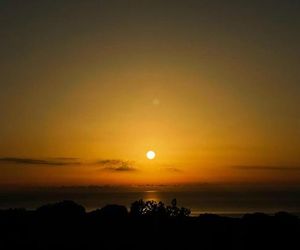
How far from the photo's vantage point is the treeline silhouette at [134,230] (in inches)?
1652

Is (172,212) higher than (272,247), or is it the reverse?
(172,212)

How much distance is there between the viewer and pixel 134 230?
154 ft

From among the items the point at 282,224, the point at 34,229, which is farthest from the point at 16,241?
the point at 282,224

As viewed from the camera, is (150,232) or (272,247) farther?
(150,232)

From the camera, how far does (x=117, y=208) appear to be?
56000 mm

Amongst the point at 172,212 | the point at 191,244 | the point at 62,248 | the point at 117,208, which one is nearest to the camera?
the point at 62,248

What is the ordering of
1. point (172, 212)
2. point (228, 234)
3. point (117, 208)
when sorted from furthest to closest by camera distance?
point (172, 212) < point (117, 208) < point (228, 234)

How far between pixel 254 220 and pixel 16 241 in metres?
23.2

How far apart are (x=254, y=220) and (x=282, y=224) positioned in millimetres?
3319

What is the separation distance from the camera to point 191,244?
4256cm

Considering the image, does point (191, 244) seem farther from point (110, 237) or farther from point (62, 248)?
point (62, 248)

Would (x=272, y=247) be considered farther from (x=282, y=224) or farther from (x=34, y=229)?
(x=34, y=229)

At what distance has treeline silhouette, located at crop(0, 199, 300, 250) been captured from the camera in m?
42.0

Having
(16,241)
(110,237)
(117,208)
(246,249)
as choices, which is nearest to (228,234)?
(246,249)
